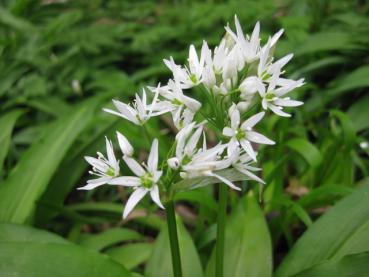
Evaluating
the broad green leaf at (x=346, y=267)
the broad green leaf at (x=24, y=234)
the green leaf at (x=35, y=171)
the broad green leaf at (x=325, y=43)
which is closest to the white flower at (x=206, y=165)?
the broad green leaf at (x=346, y=267)

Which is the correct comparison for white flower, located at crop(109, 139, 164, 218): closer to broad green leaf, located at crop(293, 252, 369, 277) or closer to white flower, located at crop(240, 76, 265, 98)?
white flower, located at crop(240, 76, 265, 98)

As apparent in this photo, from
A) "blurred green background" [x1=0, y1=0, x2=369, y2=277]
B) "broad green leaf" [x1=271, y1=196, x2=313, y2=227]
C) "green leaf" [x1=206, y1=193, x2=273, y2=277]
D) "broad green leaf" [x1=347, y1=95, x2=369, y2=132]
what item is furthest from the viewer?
"broad green leaf" [x1=347, y1=95, x2=369, y2=132]

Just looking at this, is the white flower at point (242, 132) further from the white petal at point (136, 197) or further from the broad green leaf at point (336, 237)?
the broad green leaf at point (336, 237)

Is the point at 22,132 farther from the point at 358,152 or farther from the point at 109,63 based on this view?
the point at 358,152

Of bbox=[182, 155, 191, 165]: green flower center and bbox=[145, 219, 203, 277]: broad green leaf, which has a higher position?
bbox=[182, 155, 191, 165]: green flower center

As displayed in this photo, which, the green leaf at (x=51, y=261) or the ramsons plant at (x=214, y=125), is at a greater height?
the ramsons plant at (x=214, y=125)

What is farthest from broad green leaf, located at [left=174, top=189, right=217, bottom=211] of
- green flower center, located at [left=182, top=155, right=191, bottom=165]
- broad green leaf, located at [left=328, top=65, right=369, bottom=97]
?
broad green leaf, located at [left=328, top=65, right=369, bottom=97]
